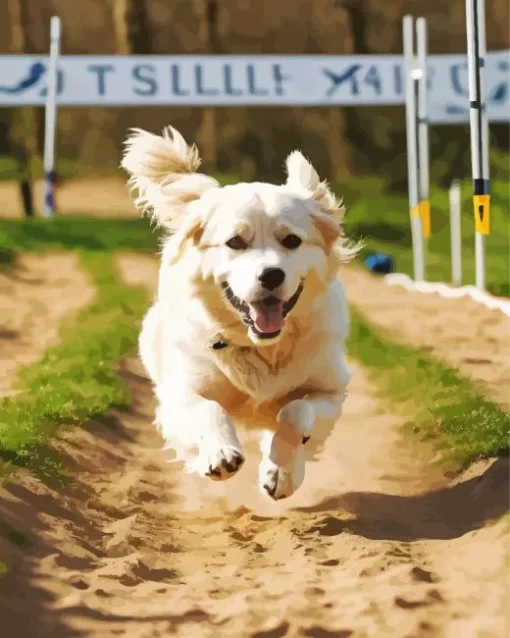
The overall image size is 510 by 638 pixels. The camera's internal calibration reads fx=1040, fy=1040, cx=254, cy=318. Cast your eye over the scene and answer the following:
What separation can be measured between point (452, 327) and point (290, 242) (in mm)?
3885

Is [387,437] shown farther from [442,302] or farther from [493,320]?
[442,302]

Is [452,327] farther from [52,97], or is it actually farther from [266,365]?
[52,97]

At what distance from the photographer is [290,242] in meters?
3.94

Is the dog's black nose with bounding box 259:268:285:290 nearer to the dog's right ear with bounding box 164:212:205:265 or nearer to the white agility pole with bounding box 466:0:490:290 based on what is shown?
the dog's right ear with bounding box 164:212:205:265

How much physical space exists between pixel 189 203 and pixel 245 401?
85 cm

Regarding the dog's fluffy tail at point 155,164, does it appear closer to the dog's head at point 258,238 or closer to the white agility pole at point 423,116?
the dog's head at point 258,238

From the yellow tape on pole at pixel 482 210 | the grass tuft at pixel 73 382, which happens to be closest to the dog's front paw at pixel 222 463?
the grass tuft at pixel 73 382

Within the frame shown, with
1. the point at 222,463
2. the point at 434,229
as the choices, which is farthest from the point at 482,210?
the point at 434,229

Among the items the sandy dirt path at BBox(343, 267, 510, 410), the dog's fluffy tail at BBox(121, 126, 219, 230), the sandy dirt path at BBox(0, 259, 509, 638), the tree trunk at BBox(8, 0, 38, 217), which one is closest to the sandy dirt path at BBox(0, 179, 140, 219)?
the tree trunk at BBox(8, 0, 38, 217)

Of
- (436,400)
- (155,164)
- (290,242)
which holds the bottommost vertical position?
(436,400)

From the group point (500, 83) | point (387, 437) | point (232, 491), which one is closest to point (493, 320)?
point (387, 437)

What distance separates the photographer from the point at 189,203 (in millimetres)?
4328

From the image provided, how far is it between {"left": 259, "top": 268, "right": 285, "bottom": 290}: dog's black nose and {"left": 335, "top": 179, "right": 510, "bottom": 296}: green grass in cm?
651

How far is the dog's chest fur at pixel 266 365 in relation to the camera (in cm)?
420
